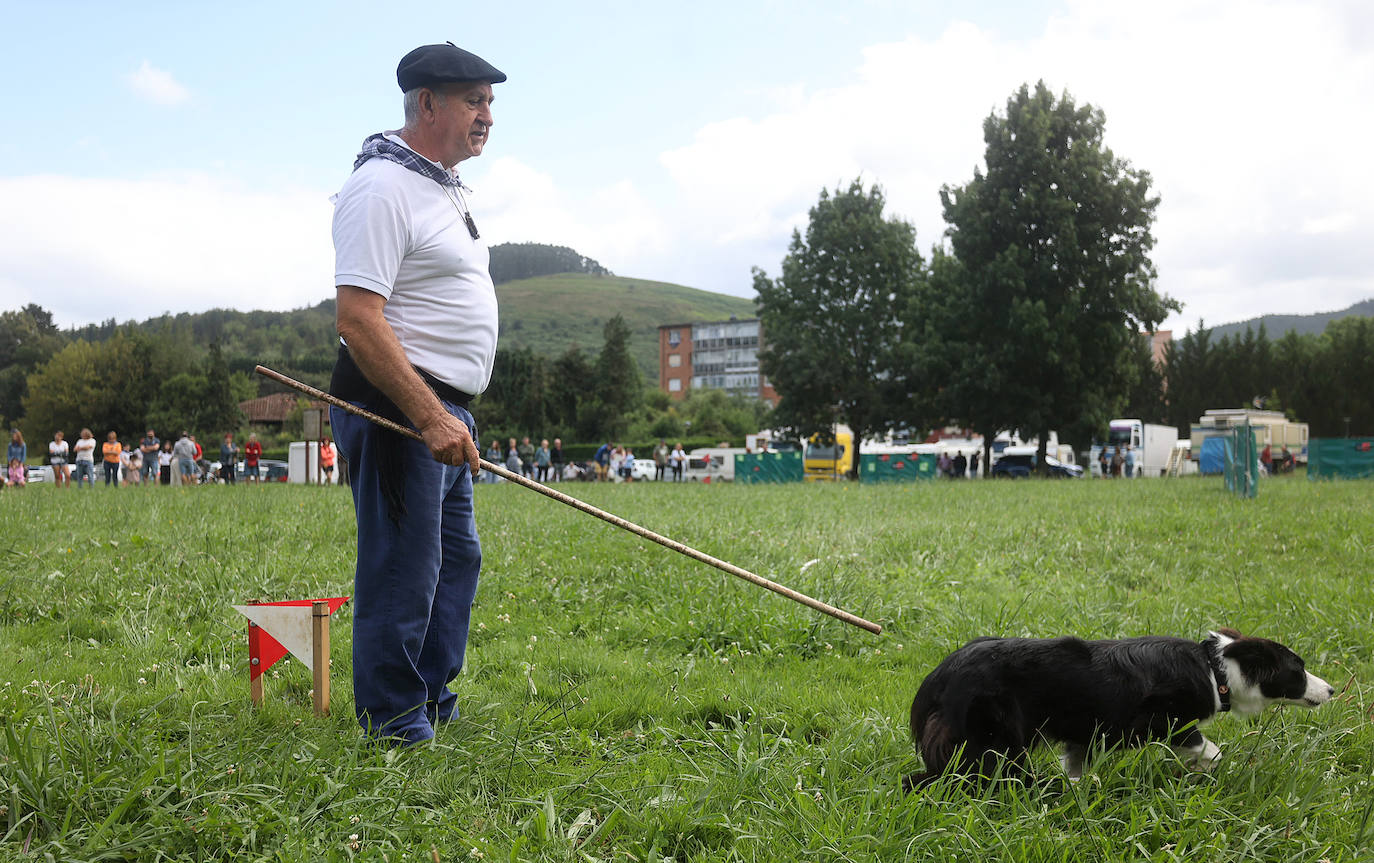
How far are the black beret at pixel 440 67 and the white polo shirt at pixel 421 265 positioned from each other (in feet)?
0.72

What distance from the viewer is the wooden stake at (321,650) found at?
3.38 m

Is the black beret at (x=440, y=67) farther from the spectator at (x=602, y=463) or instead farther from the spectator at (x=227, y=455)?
the spectator at (x=602, y=463)

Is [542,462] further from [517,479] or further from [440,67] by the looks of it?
[440,67]

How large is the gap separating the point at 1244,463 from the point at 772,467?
79.4 feet

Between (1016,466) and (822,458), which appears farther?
(822,458)

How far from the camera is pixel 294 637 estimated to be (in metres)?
3.45

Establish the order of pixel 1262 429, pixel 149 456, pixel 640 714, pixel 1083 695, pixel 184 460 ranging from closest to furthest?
pixel 1083 695 < pixel 640 714 < pixel 149 456 < pixel 184 460 < pixel 1262 429

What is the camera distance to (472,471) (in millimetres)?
3455

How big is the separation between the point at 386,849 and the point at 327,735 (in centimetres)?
89

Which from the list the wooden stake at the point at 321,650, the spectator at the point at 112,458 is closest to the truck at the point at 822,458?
the spectator at the point at 112,458

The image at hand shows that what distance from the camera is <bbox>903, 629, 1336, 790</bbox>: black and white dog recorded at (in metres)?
2.76

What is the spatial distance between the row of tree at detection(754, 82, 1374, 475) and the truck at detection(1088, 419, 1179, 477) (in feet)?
48.3

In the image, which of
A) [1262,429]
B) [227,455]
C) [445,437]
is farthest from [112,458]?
[1262,429]

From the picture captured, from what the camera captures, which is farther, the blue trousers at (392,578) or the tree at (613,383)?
the tree at (613,383)
